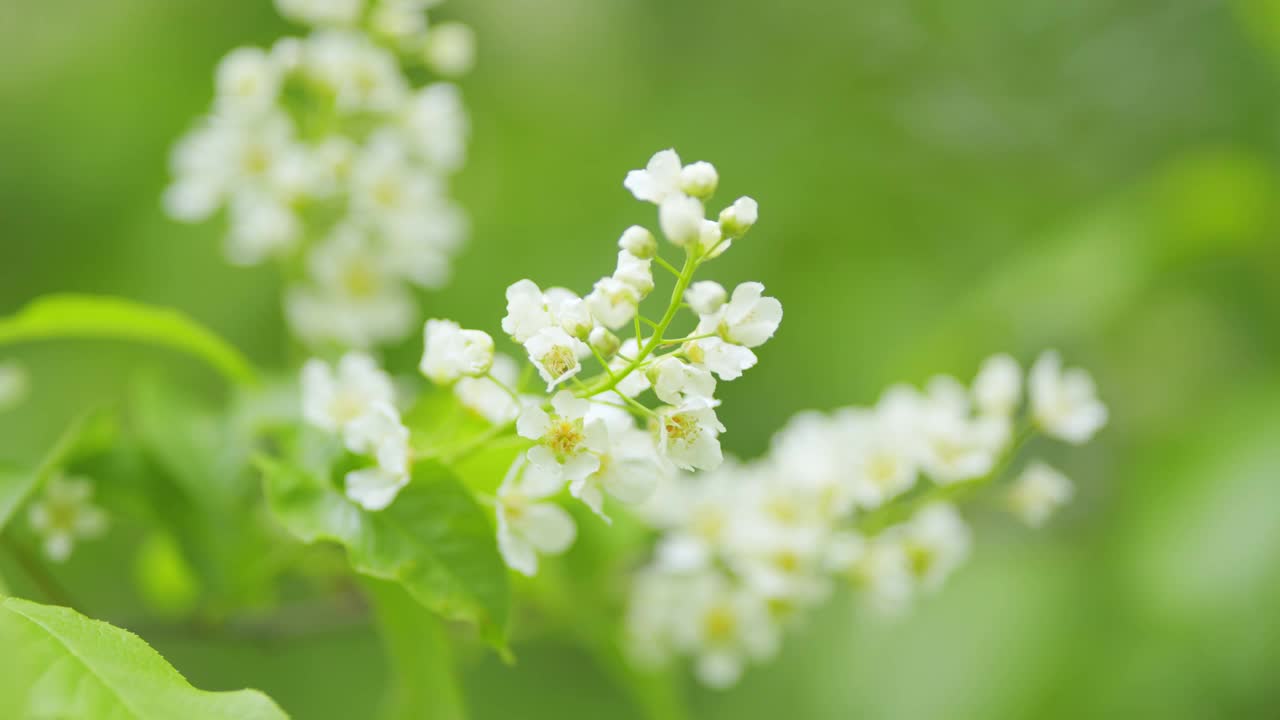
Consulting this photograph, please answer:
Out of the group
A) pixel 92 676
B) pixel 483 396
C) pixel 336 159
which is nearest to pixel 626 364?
pixel 483 396

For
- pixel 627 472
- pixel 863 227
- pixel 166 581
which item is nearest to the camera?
pixel 627 472

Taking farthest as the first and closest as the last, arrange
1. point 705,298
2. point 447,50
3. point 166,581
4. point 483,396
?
point 447,50 < point 166,581 < point 483,396 < point 705,298

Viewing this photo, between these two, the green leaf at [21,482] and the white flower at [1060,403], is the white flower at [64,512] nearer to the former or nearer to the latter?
the green leaf at [21,482]

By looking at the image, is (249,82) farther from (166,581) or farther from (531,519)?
(531,519)

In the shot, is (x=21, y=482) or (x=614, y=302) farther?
(x=21, y=482)

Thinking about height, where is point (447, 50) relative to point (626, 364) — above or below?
above

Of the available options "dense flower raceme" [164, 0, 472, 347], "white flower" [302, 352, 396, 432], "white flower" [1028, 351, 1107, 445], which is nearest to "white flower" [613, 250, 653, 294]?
"white flower" [302, 352, 396, 432]

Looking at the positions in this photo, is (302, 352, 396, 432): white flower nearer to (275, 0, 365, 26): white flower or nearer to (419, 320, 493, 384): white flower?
(419, 320, 493, 384): white flower

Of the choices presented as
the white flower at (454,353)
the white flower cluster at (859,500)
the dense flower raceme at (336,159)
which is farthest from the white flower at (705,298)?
the dense flower raceme at (336,159)
